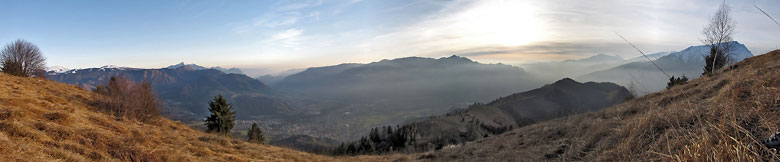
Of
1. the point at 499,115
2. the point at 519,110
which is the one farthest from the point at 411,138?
the point at 519,110

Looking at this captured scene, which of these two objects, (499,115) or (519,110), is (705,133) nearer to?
(499,115)

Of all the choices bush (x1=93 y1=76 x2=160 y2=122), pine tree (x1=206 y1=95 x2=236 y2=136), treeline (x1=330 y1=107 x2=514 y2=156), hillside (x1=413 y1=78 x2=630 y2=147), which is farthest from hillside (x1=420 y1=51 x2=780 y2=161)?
hillside (x1=413 y1=78 x2=630 y2=147)

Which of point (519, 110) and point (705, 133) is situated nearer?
point (705, 133)

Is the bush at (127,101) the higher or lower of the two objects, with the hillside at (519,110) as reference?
higher

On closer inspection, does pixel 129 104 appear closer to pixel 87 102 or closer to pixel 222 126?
pixel 87 102

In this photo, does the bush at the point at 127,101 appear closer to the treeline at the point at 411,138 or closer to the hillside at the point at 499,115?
the treeline at the point at 411,138

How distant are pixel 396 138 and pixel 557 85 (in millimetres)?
171254

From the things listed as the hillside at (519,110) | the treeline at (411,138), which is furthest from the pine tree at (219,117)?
the hillside at (519,110)

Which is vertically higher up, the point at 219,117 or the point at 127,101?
the point at 127,101

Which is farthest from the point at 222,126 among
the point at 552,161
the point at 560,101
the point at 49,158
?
the point at 560,101

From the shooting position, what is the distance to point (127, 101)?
66.6 ft

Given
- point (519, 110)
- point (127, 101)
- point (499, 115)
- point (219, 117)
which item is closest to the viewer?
point (127, 101)

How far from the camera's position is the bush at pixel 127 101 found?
19984mm

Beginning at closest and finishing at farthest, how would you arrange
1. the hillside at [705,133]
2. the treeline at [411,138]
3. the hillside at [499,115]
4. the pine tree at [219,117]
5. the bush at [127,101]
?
the hillside at [705,133]
the bush at [127,101]
the pine tree at [219,117]
the treeline at [411,138]
the hillside at [499,115]
